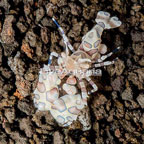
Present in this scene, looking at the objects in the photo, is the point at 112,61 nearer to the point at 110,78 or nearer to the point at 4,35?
the point at 110,78

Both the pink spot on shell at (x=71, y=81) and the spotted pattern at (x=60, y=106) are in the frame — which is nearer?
the spotted pattern at (x=60, y=106)

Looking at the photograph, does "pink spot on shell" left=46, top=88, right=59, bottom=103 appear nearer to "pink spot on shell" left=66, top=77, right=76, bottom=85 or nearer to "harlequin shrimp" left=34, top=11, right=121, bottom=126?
"harlequin shrimp" left=34, top=11, right=121, bottom=126

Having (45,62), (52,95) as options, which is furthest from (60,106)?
(45,62)

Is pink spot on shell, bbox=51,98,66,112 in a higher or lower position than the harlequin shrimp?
lower

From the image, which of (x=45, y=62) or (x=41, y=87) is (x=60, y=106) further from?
(x=45, y=62)

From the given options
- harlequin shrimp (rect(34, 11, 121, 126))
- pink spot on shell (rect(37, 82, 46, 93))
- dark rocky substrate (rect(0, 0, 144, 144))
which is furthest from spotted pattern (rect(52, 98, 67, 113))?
pink spot on shell (rect(37, 82, 46, 93))

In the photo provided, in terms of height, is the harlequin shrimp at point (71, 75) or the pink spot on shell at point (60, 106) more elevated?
the harlequin shrimp at point (71, 75)

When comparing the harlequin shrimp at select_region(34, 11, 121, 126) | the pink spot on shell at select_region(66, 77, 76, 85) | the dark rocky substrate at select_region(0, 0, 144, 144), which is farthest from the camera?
the pink spot on shell at select_region(66, 77, 76, 85)

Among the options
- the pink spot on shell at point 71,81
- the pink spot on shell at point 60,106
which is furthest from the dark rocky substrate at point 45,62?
the pink spot on shell at point 71,81

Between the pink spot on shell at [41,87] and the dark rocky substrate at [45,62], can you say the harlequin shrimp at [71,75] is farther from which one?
the dark rocky substrate at [45,62]
